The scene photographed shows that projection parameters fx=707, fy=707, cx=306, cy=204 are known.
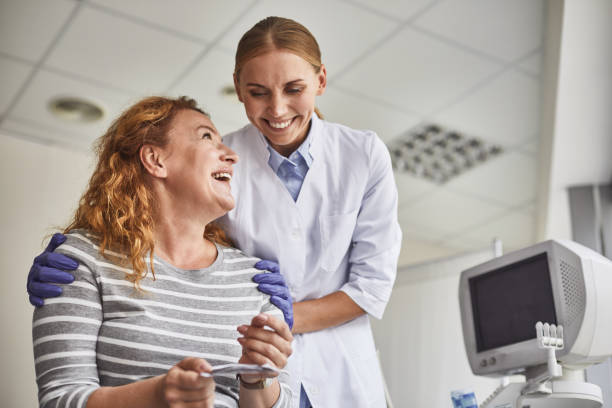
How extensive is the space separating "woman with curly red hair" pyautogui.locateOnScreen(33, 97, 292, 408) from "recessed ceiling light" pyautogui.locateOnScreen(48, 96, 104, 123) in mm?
2612

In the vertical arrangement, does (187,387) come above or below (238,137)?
below

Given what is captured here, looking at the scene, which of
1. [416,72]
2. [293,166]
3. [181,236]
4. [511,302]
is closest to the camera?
[181,236]

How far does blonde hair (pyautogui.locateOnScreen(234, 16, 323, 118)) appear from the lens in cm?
164

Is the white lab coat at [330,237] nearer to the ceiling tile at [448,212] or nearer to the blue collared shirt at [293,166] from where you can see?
the blue collared shirt at [293,166]

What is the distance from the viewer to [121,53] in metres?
3.62

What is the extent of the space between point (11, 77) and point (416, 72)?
2.19 meters

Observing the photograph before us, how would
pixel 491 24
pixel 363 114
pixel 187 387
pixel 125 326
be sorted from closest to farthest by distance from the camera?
pixel 187 387, pixel 125 326, pixel 491 24, pixel 363 114

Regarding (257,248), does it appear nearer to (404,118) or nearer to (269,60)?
(269,60)

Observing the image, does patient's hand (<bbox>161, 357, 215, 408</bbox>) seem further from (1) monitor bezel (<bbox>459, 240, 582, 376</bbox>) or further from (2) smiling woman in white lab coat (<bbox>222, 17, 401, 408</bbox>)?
(1) monitor bezel (<bbox>459, 240, 582, 376</bbox>)

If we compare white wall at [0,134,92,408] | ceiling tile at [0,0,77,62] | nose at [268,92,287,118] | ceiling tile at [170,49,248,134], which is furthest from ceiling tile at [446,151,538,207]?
white wall at [0,134,92,408]

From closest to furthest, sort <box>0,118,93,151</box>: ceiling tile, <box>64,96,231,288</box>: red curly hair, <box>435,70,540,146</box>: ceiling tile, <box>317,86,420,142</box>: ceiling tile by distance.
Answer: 1. <box>64,96,231,288</box>: red curly hair
2. <box>435,70,540,146</box>: ceiling tile
3. <box>317,86,420,142</box>: ceiling tile
4. <box>0,118,93,151</box>: ceiling tile

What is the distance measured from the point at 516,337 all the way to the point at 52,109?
3.17m

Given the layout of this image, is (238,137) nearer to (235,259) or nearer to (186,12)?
(235,259)

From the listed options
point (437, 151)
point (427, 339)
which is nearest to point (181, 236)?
point (427, 339)
